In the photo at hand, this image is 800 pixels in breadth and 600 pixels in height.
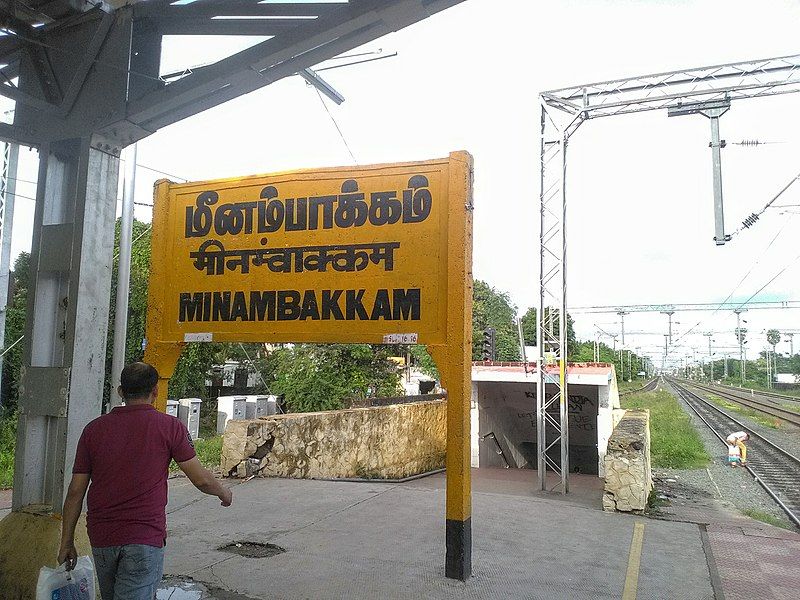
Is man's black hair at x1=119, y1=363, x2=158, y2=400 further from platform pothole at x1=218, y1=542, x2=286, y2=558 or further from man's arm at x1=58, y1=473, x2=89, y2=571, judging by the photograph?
platform pothole at x1=218, y1=542, x2=286, y2=558

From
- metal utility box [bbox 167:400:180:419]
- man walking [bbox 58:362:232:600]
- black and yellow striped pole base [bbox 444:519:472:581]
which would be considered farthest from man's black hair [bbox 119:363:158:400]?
metal utility box [bbox 167:400:180:419]

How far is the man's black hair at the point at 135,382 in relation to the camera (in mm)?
2783

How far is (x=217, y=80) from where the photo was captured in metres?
4.09

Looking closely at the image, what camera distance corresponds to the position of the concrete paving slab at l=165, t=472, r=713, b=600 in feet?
14.8

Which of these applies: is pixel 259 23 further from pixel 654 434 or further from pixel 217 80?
pixel 654 434

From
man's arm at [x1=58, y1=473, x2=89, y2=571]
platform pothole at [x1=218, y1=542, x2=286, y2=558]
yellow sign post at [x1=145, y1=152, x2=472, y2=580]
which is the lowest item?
platform pothole at [x1=218, y1=542, x2=286, y2=558]

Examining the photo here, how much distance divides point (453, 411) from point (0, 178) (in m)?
7.67

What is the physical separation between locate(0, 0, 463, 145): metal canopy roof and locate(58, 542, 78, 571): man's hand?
2876 mm

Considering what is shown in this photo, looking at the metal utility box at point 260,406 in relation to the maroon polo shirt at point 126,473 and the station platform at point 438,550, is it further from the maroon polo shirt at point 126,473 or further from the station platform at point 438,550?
the maroon polo shirt at point 126,473

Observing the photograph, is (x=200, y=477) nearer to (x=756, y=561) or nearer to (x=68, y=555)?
(x=68, y=555)

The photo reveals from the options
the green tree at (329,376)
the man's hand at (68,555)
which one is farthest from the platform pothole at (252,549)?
the green tree at (329,376)

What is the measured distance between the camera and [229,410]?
16234mm

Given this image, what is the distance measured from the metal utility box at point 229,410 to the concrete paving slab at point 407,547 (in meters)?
8.24

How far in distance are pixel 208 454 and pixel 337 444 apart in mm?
3098
